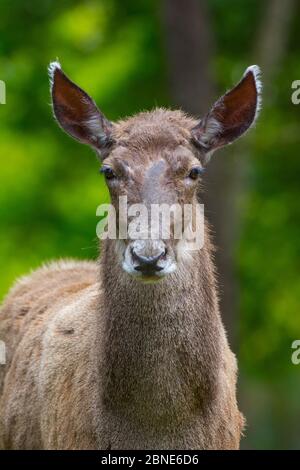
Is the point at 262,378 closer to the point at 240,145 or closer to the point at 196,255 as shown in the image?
the point at 240,145

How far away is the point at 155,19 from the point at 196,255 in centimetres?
1278

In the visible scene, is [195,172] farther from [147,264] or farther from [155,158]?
[147,264]

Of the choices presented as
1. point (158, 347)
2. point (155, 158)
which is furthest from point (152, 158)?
point (158, 347)

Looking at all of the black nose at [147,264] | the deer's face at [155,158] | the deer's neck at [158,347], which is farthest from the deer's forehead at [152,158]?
the black nose at [147,264]

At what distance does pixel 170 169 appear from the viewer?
10086mm

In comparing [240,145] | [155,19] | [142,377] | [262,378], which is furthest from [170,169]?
[262,378]

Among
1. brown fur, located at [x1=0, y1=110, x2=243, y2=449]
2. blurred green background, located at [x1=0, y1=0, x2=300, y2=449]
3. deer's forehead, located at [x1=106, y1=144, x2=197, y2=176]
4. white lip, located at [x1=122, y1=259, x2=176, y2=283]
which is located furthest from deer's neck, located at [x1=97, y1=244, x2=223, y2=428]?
blurred green background, located at [x1=0, y1=0, x2=300, y2=449]

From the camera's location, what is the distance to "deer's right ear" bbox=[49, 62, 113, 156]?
10836 millimetres

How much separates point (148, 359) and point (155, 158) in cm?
154

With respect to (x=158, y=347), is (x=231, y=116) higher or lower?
higher

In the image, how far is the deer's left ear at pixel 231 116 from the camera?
10.8m

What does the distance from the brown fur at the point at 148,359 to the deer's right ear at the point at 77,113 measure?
192 mm

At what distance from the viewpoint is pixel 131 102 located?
72.4 ft

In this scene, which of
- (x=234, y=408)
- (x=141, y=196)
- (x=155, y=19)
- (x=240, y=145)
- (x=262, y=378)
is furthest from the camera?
(x=262, y=378)
